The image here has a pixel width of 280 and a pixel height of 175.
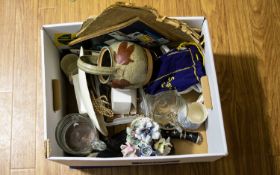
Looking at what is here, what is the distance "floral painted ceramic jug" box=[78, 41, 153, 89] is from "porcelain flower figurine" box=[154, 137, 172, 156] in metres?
0.18

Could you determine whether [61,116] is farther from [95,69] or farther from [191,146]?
[191,146]

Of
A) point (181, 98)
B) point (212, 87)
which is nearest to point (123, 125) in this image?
point (181, 98)

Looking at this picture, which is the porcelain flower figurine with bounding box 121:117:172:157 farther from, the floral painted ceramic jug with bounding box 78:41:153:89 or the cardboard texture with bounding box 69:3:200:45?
the cardboard texture with bounding box 69:3:200:45

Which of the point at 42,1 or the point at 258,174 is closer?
the point at 258,174

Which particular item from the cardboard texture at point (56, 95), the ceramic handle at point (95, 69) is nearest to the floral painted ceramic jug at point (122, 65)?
the ceramic handle at point (95, 69)

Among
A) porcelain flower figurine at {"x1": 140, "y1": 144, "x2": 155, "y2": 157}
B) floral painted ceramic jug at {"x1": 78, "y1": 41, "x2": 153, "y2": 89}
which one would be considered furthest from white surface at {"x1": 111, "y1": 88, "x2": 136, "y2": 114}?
porcelain flower figurine at {"x1": 140, "y1": 144, "x2": 155, "y2": 157}

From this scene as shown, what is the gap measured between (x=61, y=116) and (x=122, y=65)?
27 centimetres

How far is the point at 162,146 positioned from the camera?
2.76 feet

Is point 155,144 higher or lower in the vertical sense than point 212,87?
lower

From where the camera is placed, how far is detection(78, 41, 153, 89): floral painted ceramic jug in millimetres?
817

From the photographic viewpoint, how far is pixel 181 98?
0.96m

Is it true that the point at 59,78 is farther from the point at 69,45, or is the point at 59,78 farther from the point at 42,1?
the point at 42,1

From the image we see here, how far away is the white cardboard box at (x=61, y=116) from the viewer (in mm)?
745

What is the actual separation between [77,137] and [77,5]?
543 millimetres
